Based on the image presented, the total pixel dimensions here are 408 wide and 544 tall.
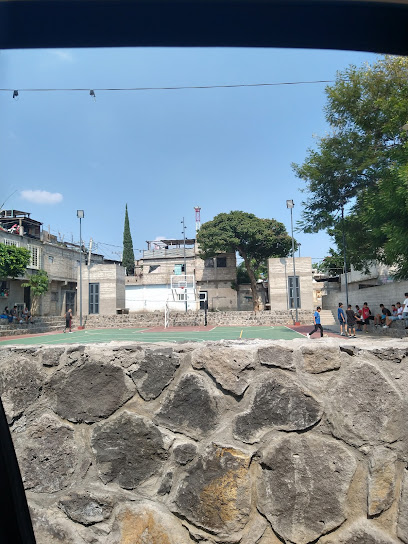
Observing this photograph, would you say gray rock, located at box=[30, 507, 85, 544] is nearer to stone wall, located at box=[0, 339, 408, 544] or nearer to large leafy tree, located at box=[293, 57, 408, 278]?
stone wall, located at box=[0, 339, 408, 544]

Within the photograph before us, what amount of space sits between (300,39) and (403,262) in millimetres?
13129

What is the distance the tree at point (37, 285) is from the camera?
857 inches

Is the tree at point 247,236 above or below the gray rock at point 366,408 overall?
above

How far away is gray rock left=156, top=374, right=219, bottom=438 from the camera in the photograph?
4.72 ft

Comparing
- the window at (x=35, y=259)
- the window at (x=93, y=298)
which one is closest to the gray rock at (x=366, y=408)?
the window at (x=93, y=298)

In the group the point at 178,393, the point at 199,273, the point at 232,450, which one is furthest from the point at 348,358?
the point at 199,273

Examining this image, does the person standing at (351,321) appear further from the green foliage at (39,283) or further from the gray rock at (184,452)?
the green foliage at (39,283)

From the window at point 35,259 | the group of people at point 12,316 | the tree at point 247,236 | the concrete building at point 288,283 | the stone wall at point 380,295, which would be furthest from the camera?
the window at point 35,259

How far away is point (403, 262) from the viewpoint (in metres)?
12.7

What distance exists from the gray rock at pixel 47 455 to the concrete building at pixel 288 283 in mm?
14539

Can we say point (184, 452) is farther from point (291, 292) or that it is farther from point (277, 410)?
point (291, 292)

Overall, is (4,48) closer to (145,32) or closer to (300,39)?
(145,32)

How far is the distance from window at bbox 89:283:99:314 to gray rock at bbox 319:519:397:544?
21812mm

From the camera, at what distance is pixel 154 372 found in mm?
1489
